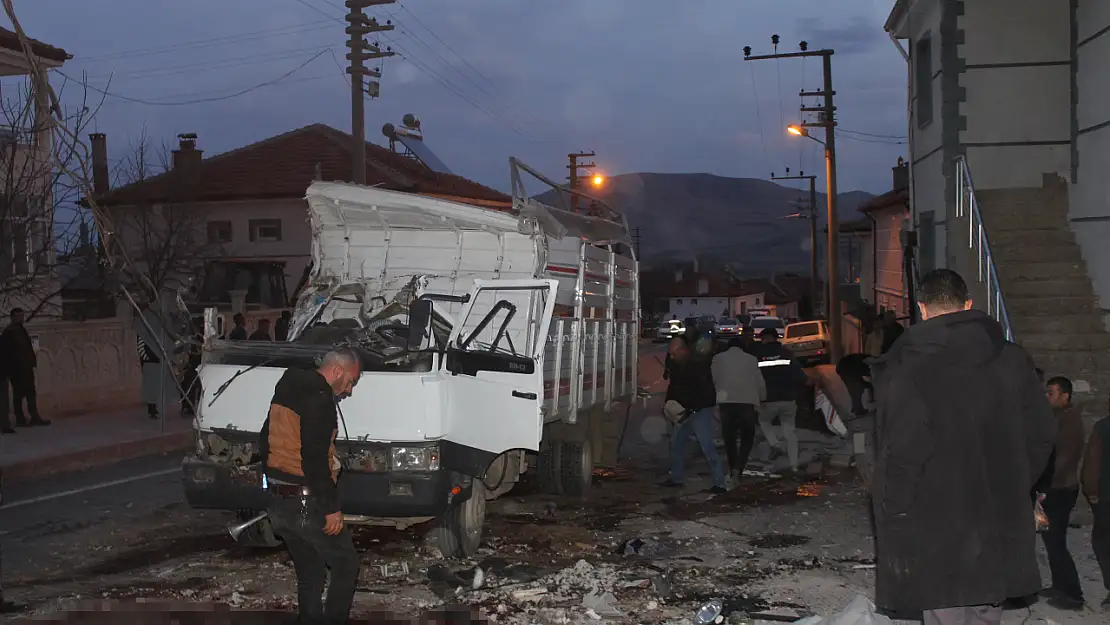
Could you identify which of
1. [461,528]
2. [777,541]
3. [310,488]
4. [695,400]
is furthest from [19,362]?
[310,488]

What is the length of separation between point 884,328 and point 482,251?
7932 millimetres

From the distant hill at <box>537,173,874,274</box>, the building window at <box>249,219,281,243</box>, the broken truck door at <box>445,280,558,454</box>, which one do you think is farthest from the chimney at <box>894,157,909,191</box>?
the distant hill at <box>537,173,874,274</box>

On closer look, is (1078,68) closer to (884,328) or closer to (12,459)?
(884,328)


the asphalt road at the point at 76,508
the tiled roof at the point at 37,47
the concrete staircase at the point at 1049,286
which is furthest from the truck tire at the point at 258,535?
the tiled roof at the point at 37,47

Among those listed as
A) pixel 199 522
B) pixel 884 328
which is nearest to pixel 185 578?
pixel 199 522

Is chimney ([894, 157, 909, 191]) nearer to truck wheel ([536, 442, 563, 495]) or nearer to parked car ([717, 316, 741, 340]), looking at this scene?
parked car ([717, 316, 741, 340])

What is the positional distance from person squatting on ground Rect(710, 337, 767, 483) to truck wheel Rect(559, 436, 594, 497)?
171 cm

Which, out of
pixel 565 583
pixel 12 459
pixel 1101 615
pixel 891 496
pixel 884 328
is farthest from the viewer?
pixel 884 328

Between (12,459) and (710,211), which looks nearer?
(12,459)

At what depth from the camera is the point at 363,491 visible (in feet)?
24.1

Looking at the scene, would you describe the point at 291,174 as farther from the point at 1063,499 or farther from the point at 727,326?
the point at 1063,499

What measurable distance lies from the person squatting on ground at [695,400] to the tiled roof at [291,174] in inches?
1090

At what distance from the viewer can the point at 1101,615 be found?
21.3 ft

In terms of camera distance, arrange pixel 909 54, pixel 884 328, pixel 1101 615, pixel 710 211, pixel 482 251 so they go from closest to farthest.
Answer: pixel 1101 615, pixel 482 251, pixel 884 328, pixel 909 54, pixel 710 211
